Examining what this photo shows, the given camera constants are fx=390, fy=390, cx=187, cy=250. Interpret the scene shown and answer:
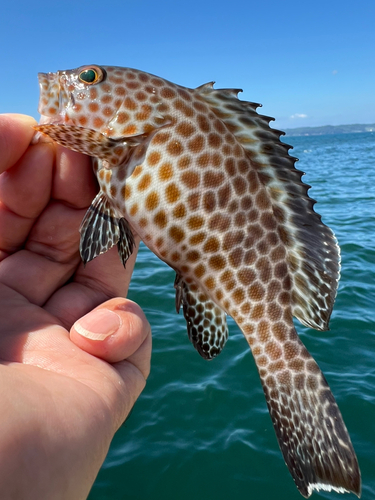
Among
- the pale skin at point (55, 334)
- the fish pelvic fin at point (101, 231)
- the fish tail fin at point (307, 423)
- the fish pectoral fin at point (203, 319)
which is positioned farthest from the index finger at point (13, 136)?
the fish tail fin at point (307, 423)

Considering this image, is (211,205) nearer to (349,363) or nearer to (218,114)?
(218,114)

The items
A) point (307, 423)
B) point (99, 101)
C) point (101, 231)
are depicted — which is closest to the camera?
point (307, 423)

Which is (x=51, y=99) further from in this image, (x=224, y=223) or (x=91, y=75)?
(x=224, y=223)

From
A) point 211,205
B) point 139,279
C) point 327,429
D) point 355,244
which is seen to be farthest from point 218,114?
point 355,244

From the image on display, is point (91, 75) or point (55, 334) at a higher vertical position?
point (91, 75)

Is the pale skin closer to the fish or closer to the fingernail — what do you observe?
the fingernail

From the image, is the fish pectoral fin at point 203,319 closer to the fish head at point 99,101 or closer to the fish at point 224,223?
the fish at point 224,223

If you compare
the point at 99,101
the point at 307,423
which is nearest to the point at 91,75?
the point at 99,101
